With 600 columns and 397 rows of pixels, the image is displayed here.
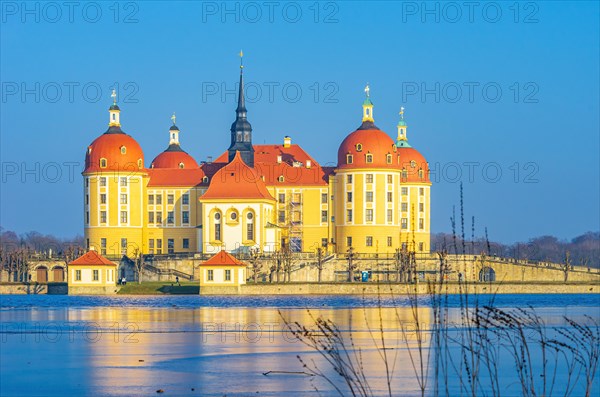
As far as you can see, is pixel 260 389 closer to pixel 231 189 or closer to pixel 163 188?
pixel 231 189

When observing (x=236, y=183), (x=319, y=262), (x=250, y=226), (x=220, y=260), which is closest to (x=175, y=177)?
(x=236, y=183)

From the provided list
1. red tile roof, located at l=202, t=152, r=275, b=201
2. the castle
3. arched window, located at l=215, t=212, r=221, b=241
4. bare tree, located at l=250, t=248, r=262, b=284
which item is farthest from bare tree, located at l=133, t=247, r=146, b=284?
bare tree, located at l=250, t=248, r=262, b=284

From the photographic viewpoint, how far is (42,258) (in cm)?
9256

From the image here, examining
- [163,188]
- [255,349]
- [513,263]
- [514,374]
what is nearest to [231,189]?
[163,188]

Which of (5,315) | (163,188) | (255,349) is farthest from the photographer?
(163,188)

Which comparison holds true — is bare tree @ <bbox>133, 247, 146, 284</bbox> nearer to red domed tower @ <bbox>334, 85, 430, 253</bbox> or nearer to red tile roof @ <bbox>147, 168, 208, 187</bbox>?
red tile roof @ <bbox>147, 168, 208, 187</bbox>

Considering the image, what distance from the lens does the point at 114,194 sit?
314 ft

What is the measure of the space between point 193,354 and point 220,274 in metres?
44.7

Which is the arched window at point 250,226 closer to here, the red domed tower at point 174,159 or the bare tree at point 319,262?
the bare tree at point 319,262

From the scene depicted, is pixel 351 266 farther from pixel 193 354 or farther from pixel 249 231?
pixel 193 354

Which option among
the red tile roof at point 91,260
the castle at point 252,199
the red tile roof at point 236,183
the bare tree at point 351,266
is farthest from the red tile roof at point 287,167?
the red tile roof at point 91,260

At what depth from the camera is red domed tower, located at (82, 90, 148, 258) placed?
312 ft

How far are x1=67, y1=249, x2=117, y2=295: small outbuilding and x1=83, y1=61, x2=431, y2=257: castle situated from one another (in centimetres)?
1467

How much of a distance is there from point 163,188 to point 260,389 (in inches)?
2937
